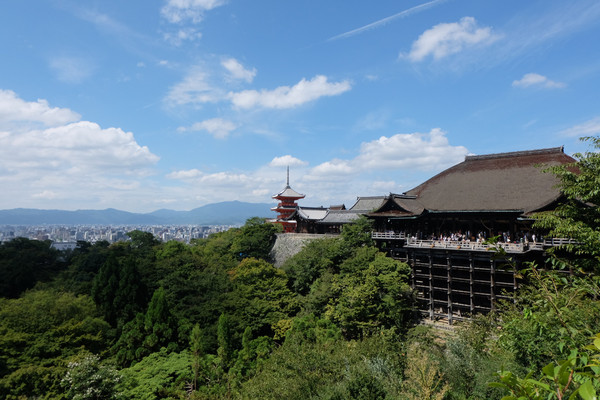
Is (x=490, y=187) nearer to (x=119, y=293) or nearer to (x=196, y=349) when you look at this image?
(x=196, y=349)

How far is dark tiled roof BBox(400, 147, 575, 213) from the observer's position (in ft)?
65.5

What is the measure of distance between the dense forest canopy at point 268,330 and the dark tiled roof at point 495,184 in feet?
7.43

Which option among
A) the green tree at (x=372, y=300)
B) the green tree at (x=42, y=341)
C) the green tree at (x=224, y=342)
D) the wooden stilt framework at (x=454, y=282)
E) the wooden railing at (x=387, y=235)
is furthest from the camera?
the wooden railing at (x=387, y=235)

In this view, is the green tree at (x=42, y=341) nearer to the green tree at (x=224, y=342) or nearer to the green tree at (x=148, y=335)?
the green tree at (x=148, y=335)

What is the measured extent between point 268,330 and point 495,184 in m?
18.3

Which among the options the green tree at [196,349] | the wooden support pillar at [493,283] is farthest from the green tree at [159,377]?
the wooden support pillar at [493,283]

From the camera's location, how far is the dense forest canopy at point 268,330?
10172 mm

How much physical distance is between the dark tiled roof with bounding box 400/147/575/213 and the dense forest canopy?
2266 mm

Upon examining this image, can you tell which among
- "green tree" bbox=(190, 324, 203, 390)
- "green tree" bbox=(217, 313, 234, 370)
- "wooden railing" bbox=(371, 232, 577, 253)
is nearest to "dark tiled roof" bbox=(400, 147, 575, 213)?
"wooden railing" bbox=(371, 232, 577, 253)

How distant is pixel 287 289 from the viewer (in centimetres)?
2578

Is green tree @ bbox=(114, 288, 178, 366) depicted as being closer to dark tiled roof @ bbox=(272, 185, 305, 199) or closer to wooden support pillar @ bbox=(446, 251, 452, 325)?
wooden support pillar @ bbox=(446, 251, 452, 325)

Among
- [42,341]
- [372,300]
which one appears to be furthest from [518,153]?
[42,341]

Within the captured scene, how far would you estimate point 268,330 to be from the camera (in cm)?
2422

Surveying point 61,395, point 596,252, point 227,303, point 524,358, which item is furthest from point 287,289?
point 596,252
